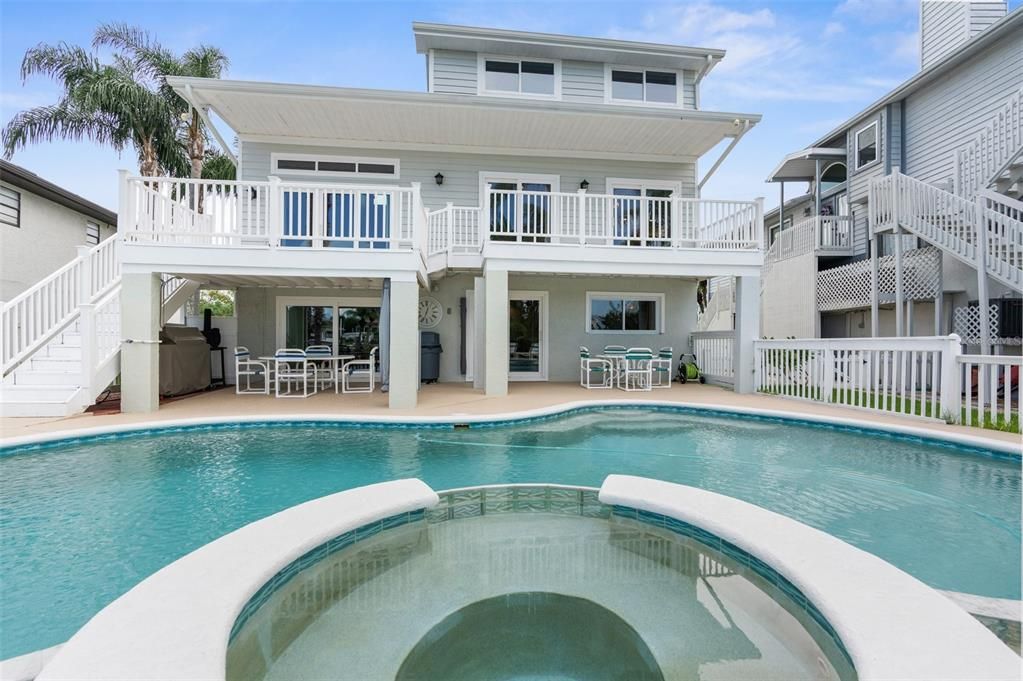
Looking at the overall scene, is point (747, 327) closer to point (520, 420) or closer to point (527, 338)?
point (527, 338)

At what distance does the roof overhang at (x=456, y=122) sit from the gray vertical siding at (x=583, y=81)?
178 cm

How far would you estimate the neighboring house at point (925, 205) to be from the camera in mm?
9047

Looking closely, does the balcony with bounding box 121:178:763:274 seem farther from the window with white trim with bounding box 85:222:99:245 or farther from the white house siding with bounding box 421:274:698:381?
the window with white trim with bounding box 85:222:99:245

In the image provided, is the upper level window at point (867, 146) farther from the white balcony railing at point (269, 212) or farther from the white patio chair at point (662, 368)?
the white balcony railing at point (269, 212)

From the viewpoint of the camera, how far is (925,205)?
32.2 feet

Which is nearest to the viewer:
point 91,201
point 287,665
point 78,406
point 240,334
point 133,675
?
point 133,675

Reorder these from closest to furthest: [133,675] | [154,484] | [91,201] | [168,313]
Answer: [133,675]
[154,484]
[168,313]
[91,201]

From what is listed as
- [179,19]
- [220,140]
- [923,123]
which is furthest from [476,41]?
[923,123]

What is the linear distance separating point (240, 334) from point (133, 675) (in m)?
11.3

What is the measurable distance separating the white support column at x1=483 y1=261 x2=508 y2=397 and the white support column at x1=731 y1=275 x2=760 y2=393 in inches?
192

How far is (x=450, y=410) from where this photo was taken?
24.8ft

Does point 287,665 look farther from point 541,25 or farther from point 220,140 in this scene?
point 541,25

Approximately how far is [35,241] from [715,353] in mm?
17940

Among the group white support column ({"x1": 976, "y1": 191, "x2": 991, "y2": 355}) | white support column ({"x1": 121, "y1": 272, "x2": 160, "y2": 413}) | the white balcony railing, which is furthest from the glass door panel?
white support column ({"x1": 976, "y1": 191, "x2": 991, "y2": 355})
